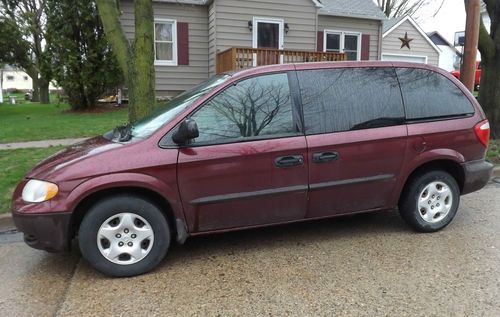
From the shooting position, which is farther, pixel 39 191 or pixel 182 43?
pixel 182 43

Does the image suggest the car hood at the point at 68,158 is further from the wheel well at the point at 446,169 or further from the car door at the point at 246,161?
the wheel well at the point at 446,169

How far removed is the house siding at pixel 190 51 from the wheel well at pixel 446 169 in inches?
450

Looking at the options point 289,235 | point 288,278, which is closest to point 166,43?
point 289,235

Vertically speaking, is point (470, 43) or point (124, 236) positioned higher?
point (470, 43)

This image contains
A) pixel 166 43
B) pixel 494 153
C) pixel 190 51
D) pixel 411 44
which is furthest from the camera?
pixel 411 44

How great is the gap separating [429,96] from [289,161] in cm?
164

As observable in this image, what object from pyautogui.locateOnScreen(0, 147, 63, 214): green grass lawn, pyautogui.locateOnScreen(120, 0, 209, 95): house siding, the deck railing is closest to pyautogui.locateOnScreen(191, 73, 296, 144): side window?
pyautogui.locateOnScreen(0, 147, 63, 214): green grass lawn

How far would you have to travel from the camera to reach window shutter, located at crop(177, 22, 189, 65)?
1466 centimetres

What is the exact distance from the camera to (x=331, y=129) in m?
4.02

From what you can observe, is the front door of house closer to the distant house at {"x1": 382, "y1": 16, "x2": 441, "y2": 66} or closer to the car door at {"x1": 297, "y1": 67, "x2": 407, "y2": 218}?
the distant house at {"x1": 382, "y1": 16, "x2": 441, "y2": 66}

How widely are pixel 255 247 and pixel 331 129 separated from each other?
1287mm

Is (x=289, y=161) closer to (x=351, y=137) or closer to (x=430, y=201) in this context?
(x=351, y=137)

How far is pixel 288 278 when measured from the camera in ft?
11.6

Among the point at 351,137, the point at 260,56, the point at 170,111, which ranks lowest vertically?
the point at 351,137
